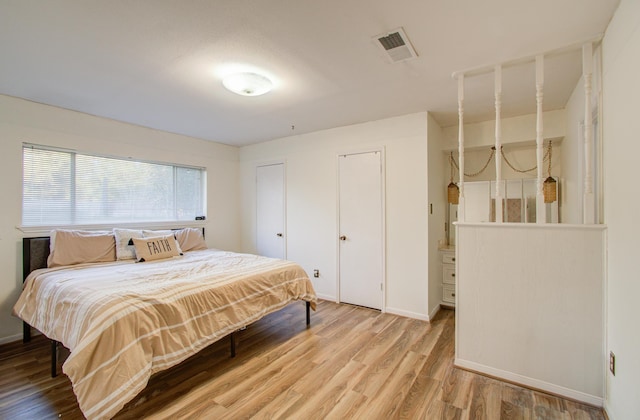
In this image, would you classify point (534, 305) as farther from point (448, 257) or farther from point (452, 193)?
point (452, 193)

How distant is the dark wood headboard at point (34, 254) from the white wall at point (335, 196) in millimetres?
2650

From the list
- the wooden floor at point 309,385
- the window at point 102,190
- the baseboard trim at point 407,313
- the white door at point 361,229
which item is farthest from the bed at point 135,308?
the baseboard trim at point 407,313

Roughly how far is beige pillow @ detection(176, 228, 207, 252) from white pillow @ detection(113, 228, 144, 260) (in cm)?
61

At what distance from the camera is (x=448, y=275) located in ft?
12.4

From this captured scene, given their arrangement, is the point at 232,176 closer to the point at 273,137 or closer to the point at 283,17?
the point at 273,137

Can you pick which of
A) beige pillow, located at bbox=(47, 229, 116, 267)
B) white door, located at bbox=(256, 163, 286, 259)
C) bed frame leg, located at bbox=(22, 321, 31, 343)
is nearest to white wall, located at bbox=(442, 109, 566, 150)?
white door, located at bbox=(256, 163, 286, 259)

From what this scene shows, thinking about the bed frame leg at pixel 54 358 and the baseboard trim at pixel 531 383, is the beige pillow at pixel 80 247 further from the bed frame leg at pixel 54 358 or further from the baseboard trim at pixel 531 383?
the baseboard trim at pixel 531 383

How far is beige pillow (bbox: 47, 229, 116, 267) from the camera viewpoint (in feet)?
9.62

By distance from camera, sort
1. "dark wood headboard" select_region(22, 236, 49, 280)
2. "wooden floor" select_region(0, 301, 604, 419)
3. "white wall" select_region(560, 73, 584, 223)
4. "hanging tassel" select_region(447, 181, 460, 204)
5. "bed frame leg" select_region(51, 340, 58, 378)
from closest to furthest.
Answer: "wooden floor" select_region(0, 301, 604, 419), "bed frame leg" select_region(51, 340, 58, 378), "white wall" select_region(560, 73, 584, 223), "dark wood headboard" select_region(22, 236, 49, 280), "hanging tassel" select_region(447, 181, 460, 204)

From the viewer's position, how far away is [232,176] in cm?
513

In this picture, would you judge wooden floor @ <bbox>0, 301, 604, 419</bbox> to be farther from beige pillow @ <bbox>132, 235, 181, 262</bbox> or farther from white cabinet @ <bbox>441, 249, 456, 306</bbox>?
beige pillow @ <bbox>132, 235, 181, 262</bbox>

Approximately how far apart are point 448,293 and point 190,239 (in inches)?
143

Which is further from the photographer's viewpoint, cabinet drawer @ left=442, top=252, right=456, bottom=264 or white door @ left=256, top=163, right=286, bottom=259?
white door @ left=256, top=163, right=286, bottom=259

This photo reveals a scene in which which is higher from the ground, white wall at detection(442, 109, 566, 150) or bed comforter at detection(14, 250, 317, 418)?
white wall at detection(442, 109, 566, 150)
